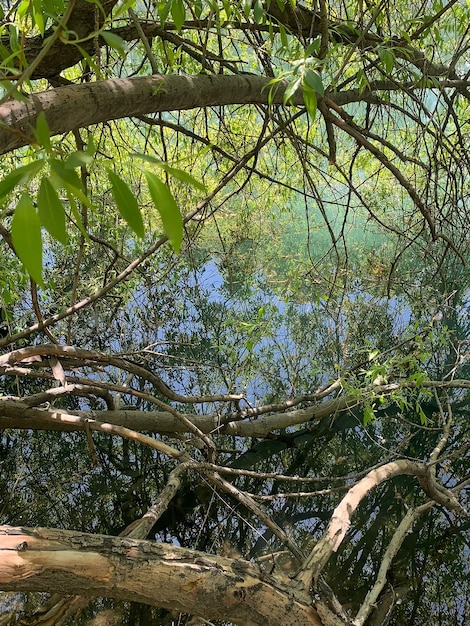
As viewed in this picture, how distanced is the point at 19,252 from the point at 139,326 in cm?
404

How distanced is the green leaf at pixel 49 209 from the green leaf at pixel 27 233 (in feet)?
0.05

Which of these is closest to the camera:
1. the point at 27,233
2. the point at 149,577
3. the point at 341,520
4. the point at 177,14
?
the point at 27,233

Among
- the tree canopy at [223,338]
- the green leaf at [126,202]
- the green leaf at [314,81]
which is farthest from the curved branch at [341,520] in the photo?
the green leaf at [126,202]

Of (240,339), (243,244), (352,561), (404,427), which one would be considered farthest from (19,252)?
(243,244)

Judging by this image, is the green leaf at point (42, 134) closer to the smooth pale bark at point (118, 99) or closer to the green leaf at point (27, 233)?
the green leaf at point (27, 233)

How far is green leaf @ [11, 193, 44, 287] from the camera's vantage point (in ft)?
1.29

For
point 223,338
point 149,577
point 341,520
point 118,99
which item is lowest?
point 149,577

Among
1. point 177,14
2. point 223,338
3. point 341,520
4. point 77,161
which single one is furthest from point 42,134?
point 223,338

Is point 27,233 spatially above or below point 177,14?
below

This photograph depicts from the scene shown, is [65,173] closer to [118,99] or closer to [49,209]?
[49,209]

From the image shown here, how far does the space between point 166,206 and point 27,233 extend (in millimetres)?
103

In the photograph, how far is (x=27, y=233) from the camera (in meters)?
0.40

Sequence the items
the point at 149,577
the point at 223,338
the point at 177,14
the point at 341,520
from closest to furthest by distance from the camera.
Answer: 1. the point at 177,14
2. the point at 149,577
3. the point at 341,520
4. the point at 223,338

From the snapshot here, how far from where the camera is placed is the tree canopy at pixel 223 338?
117 centimetres
